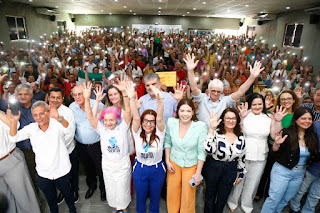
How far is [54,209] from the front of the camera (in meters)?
2.45

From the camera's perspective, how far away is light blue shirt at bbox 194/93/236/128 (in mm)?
2781

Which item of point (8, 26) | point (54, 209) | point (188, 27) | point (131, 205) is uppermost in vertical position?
point (188, 27)

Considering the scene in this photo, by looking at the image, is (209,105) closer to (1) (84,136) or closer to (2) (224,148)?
(2) (224,148)

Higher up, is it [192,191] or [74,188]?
[192,191]

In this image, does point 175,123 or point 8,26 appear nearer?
point 175,123

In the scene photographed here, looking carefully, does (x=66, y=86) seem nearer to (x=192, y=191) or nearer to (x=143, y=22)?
(x=192, y=191)

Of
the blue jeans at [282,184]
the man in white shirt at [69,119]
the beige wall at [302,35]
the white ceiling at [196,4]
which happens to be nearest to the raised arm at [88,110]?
the man in white shirt at [69,119]

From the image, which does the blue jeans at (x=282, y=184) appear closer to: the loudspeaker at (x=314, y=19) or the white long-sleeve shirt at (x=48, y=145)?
the white long-sleeve shirt at (x=48, y=145)

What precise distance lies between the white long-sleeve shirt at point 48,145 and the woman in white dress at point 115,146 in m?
0.38

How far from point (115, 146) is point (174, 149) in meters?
0.68

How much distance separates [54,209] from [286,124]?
3148mm

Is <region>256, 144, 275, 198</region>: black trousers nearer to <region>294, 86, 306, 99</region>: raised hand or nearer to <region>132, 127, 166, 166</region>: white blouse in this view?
<region>294, 86, 306, 99</region>: raised hand

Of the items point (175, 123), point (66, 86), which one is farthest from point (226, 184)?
point (66, 86)

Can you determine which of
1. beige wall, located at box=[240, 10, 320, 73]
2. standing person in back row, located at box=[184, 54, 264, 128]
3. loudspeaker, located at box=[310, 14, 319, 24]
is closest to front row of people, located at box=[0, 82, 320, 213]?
standing person in back row, located at box=[184, 54, 264, 128]
